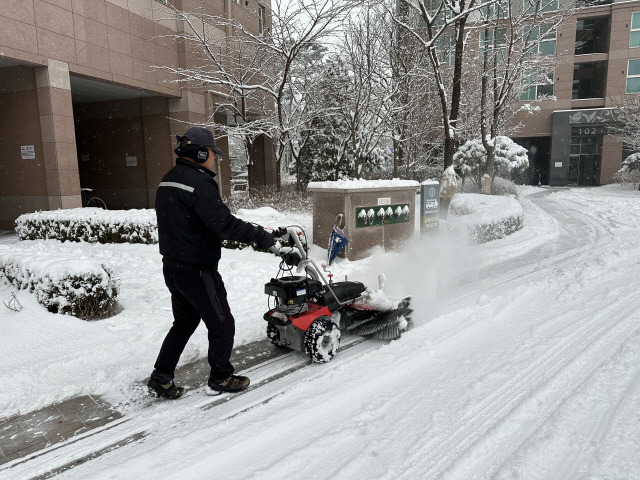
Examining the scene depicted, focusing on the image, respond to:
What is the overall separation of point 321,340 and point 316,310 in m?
0.29

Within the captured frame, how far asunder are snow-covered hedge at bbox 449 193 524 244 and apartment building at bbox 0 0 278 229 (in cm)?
914

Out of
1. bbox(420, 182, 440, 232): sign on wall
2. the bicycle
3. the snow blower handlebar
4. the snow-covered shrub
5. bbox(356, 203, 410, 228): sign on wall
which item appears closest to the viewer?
the snow blower handlebar

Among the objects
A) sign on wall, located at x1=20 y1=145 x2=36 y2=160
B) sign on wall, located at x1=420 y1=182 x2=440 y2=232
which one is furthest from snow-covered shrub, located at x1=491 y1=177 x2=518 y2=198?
sign on wall, located at x1=20 y1=145 x2=36 y2=160

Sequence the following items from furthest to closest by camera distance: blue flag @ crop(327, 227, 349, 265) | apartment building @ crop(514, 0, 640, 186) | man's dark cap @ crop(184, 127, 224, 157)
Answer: apartment building @ crop(514, 0, 640, 186) < blue flag @ crop(327, 227, 349, 265) < man's dark cap @ crop(184, 127, 224, 157)

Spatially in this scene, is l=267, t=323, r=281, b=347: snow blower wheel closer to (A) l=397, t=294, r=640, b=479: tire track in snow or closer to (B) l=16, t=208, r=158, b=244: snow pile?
(A) l=397, t=294, r=640, b=479: tire track in snow

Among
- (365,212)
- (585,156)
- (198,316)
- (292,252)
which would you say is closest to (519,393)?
(292,252)

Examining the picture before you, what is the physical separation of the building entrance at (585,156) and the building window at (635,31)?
6.92m

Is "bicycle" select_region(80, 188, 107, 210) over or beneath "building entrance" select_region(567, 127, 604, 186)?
beneath

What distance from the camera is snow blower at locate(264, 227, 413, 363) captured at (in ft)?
12.7

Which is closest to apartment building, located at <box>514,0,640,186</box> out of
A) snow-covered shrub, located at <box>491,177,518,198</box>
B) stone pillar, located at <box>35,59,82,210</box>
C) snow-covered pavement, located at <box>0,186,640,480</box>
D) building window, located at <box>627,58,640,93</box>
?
building window, located at <box>627,58,640,93</box>

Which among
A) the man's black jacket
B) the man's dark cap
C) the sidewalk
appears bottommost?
the sidewalk

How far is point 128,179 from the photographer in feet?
58.6

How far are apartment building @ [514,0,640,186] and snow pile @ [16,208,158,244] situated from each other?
1303 inches

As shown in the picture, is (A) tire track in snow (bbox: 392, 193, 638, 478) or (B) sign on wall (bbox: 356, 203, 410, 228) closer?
(A) tire track in snow (bbox: 392, 193, 638, 478)
